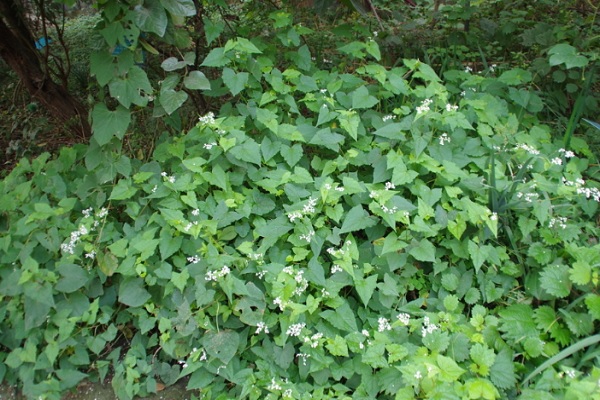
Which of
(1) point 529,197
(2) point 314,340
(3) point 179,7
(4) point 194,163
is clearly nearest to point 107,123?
(4) point 194,163

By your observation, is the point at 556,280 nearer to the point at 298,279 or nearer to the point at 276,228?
the point at 298,279

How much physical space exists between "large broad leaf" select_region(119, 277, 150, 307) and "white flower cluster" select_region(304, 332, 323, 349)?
78 centimetres

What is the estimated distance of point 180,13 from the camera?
216 centimetres

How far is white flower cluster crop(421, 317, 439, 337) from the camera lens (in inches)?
76.4

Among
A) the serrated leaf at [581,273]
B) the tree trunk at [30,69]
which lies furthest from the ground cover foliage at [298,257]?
the tree trunk at [30,69]

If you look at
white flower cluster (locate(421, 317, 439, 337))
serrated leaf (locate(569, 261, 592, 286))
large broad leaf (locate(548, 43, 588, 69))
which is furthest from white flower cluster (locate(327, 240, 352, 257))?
large broad leaf (locate(548, 43, 588, 69))

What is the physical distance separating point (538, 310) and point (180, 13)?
6.93ft

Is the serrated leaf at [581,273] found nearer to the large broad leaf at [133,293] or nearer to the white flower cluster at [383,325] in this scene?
the white flower cluster at [383,325]

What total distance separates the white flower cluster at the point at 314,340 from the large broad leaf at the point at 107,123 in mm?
1314

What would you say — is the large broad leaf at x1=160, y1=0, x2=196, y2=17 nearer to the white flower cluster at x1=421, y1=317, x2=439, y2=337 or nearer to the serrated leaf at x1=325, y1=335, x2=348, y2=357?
the serrated leaf at x1=325, y1=335, x2=348, y2=357

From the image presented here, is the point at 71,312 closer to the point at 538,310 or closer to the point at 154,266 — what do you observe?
the point at 154,266

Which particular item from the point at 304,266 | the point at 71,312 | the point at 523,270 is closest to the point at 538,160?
the point at 523,270

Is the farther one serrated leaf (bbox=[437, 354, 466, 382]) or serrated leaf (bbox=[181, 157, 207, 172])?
serrated leaf (bbox=[181, 157, 207, 172])

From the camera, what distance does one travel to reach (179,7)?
7.09ft
